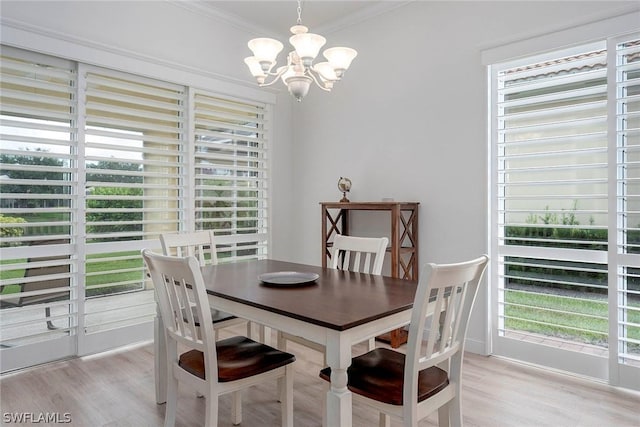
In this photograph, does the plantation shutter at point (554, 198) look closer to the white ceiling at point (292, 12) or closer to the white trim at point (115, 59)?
the white ceiling at point (292, 12)

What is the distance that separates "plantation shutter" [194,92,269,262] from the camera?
3.93 meters

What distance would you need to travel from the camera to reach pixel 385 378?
5.55ft

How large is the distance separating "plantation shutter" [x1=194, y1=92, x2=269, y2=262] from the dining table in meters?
1.58

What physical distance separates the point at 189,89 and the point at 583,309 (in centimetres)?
363

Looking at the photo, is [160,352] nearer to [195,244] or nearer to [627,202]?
[195,244]

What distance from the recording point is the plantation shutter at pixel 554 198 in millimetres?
2750

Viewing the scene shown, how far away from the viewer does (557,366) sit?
288cm

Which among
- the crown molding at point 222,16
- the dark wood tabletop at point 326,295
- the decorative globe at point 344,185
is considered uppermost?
the crown molding at point 222,16

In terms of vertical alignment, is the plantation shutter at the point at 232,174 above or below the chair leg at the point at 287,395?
above

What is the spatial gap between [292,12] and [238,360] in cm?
329

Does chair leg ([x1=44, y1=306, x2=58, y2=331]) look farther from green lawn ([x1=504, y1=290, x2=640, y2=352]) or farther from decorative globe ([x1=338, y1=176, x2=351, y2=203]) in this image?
green lawn ([x1=504, y1=290, x2=640, y2=352])

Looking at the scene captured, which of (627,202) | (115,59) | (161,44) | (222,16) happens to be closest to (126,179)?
(115,59)

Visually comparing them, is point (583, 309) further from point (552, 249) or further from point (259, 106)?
point (259, 106)

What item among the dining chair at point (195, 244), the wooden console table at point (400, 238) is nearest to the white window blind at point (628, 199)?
the wooden console table at point (400, 238)
